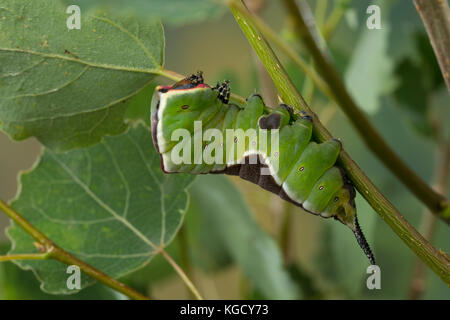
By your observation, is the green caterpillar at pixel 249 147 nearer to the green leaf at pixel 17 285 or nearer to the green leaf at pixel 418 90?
the green leaf at pixel 17 285

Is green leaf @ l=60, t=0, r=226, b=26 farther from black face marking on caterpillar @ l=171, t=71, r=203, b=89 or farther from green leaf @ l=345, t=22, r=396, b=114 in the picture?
green leaf @ l=345, t=22, r=396, b=114

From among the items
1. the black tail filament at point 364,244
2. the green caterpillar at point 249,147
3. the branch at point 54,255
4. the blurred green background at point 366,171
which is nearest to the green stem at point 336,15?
the blurred green background at point 366,171

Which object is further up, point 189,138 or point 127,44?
point 127,44

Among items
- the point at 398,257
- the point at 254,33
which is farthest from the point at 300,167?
the point at 398,257

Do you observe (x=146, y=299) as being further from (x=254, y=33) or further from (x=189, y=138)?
(x=254, y=33)

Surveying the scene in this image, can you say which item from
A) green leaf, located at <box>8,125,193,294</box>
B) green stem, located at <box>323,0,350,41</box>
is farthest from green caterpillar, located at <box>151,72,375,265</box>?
green stem, located at <box>323,0,350,41</box>

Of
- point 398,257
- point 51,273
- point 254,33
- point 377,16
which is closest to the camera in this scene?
point 254,33
